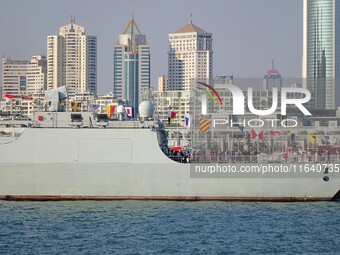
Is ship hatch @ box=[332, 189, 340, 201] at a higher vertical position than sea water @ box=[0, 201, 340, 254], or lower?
higher

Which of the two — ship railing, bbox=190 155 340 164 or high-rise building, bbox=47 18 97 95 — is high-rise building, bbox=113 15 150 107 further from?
ship railing, bbox=190 155 340 164

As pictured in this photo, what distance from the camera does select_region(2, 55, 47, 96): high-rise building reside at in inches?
7402

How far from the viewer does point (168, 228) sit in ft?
102

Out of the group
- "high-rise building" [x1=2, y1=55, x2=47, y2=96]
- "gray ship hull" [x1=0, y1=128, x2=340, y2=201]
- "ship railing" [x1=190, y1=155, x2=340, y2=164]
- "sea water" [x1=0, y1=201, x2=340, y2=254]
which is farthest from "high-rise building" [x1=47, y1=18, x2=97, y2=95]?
"sea water" [x1=0, y1=201, x2=340, y2=254]

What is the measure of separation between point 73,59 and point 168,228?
164 meters

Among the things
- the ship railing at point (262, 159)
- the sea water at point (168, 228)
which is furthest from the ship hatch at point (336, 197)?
the ship railing at point (262, 159)

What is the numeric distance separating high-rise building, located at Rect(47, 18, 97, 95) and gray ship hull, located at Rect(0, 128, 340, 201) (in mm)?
150245

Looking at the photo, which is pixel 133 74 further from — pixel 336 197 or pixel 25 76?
pixel 336 197

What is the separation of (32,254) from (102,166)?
1200cm

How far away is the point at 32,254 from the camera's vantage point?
2641 centimetres

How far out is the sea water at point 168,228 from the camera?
1090 inches

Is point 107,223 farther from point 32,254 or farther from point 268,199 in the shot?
point 268,199

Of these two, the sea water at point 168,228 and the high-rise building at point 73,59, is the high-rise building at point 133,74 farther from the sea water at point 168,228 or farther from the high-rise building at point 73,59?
the sea water at point 168,228

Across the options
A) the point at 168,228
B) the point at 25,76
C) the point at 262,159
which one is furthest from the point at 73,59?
the point at 168,228
